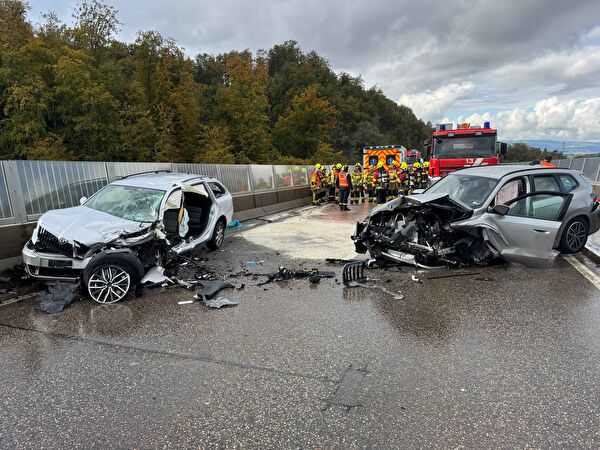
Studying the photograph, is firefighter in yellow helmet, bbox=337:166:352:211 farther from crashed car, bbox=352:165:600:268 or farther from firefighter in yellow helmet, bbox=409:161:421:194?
crashed car, bbox=352:165:600:268

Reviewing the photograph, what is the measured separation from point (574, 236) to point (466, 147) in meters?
9.63

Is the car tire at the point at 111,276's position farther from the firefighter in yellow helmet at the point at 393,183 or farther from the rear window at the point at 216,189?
the firefighter in yellow helmet at the point at 393,183

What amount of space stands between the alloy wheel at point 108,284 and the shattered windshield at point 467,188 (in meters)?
5.54

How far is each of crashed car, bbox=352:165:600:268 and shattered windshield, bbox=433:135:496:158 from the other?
8.64 meters

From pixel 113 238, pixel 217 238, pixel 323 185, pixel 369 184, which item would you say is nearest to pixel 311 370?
pixel 113 238

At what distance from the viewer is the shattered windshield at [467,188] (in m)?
7.24

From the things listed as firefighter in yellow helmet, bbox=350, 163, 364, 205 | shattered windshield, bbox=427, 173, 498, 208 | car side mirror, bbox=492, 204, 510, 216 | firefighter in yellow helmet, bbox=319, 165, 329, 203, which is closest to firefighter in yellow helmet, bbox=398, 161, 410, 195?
firefighter in yellow helmet, bbox=350, 163, 364, 205

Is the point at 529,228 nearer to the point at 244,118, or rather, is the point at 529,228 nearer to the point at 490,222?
the point at 490,222

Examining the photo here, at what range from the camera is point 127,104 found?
40719 millimetres

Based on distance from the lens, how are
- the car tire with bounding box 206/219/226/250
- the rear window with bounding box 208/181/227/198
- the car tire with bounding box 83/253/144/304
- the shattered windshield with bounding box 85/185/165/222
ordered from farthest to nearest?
the rear window with bounding box 208/181/227/198
the car tire with bounding box 206/219/226/250
the shattered windshield with bounding box 85/185/165/222
the car tire with bounding box 83/253/144/304

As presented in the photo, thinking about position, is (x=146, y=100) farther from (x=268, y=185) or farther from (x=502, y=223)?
(x=502, y=223)

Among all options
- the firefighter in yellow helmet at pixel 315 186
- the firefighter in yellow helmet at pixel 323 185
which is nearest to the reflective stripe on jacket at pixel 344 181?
the firefighter in yellow helmet at pixel 315 186

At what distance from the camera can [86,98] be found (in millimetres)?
34438

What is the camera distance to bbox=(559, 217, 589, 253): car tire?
732 centimetres
